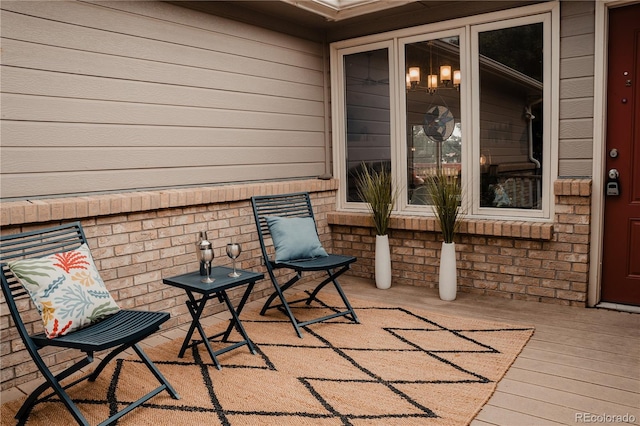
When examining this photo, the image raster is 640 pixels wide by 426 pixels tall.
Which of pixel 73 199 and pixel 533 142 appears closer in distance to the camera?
pixel 73 199

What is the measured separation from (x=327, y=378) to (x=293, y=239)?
1314 millimetres

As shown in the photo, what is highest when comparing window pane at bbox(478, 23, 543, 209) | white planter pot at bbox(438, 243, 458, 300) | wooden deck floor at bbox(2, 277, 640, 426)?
window pane at bbox(478, 23, 543, 209)

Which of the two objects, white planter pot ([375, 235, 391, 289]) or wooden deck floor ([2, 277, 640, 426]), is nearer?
wooden deck floor ([2, 277, 640, 426])

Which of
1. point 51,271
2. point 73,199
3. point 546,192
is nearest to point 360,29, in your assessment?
point 546,192

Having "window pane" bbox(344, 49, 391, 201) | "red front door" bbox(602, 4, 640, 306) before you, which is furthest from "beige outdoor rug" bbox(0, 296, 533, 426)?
"window pane" bbox(344, 49, 391, 201)

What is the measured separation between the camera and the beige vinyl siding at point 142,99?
3.19 metres

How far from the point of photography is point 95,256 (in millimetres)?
3455

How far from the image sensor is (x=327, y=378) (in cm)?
303

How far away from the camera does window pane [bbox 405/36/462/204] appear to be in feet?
15.6

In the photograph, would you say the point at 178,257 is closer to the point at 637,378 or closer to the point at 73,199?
the point at 73,199

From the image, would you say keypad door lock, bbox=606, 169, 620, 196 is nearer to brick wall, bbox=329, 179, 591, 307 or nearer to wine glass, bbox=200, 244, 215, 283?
brick wall, bbox=329, 179, 591, 307

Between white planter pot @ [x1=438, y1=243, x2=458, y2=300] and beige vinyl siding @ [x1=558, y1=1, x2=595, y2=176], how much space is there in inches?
44.3

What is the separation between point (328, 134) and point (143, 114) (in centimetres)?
223

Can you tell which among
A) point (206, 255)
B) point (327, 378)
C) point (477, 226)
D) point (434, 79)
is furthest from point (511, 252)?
point (206, 255)
